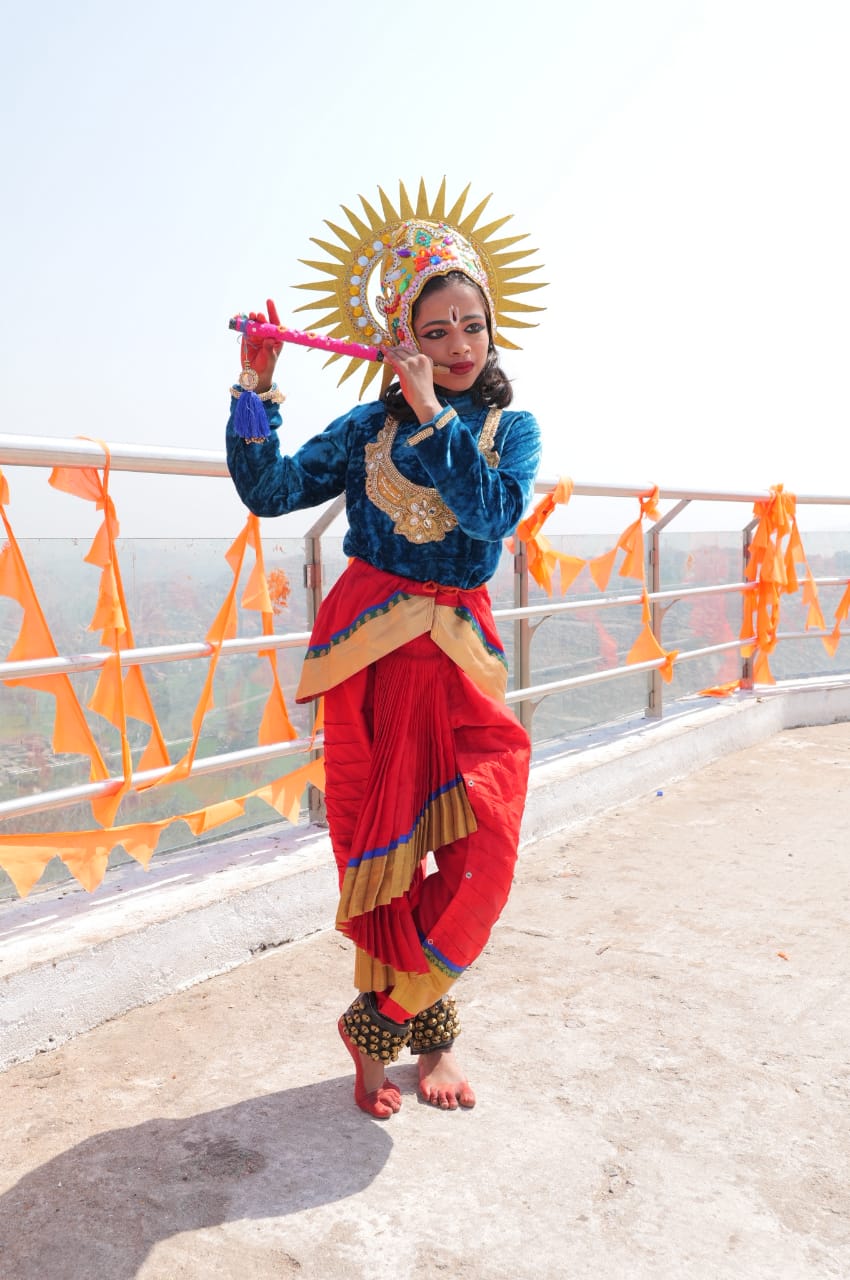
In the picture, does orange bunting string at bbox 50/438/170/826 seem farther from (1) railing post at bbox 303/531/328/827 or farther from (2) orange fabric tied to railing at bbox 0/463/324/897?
(1) railing post at bbox 303/531/328/827

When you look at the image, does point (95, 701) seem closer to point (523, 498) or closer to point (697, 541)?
point (523, 498)

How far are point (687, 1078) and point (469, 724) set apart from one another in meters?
0.79

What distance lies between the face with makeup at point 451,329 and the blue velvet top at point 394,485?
0.22 feet

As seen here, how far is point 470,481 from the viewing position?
174 centimetres

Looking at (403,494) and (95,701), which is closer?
(403,494)

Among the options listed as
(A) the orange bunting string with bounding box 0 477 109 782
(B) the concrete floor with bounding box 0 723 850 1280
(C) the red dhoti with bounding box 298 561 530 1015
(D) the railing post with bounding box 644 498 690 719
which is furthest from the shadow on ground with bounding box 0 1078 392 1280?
(D) the railing post with bounding box 644 498 690 719

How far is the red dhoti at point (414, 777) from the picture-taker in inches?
74.4

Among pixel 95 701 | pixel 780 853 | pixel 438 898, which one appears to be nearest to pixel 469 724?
pixel 438 898

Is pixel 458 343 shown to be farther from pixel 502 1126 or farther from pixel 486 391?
pixel 502 1126

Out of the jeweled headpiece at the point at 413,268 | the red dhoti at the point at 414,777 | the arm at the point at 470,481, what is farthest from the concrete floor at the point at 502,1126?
the jeweled headpiece at the point at 413,268

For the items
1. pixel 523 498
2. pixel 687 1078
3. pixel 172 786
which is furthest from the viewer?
pixel 172 786

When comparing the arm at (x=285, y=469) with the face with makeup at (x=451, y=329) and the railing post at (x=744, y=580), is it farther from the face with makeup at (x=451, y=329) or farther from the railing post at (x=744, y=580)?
the railing post at (x=744, y=580)

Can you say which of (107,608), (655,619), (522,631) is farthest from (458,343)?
(655,619)

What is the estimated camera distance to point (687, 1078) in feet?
6.63
